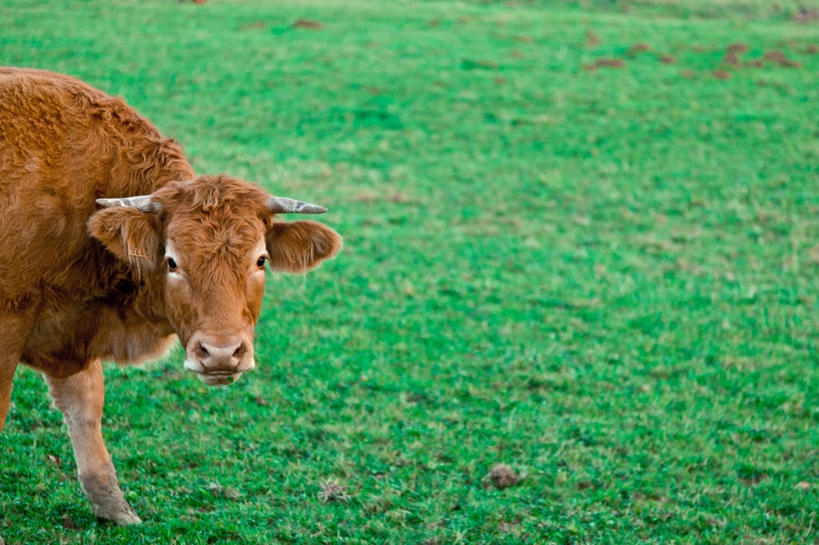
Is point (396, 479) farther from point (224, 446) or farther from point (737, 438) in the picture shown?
point (737, 438)

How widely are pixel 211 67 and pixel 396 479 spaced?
18727mm

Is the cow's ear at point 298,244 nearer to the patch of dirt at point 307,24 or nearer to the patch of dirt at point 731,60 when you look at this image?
the patch of dirt at point 731,60

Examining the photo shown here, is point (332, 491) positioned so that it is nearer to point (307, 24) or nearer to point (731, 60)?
point (731, 60)

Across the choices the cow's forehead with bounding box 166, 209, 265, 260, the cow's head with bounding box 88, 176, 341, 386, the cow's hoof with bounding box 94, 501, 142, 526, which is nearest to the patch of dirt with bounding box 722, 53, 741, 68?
the cow's head with bounding box 88, 176, 341, 386

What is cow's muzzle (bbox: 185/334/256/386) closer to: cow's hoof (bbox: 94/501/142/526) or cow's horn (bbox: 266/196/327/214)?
cow's horn (bbox: 266/196/327/214)

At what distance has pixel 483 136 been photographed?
18.7 m

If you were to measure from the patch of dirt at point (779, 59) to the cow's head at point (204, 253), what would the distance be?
82.8 ft

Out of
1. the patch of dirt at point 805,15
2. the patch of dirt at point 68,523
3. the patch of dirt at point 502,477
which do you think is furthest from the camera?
the patch of dirt at point 805,15

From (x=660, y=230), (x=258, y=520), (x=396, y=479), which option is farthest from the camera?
(x=660, y=230)

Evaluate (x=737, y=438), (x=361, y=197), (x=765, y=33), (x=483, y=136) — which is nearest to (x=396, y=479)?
(x=737, y=438)

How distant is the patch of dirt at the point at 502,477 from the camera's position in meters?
6.62

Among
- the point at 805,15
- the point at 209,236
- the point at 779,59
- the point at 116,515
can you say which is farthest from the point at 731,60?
the point at 116,515

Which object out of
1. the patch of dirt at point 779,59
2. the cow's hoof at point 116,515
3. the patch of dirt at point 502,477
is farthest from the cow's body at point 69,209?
the patch of dirt at point 779,59

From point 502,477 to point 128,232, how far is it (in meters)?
3.64
